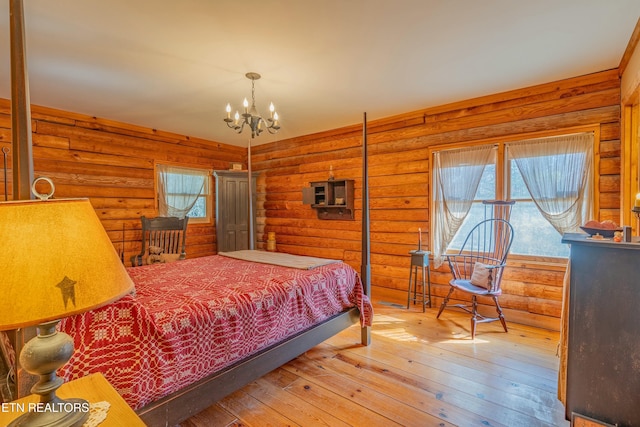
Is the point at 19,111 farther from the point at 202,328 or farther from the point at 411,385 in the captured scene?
the point at 411,385

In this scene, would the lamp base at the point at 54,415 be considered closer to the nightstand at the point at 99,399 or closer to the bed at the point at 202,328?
the nightstand at the point at 99,399

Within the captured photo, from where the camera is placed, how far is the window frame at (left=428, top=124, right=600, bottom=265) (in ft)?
9.52

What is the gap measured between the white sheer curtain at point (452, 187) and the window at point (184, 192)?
3.77 meters

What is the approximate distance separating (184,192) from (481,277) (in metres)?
4.45

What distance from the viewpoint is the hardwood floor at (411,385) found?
1.87 meters

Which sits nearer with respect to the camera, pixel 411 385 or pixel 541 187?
pixel 411 385

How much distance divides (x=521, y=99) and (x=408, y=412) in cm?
328

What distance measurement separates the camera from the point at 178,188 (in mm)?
4945

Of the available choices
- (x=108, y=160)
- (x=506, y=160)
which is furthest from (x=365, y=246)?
(x=108, y=160)

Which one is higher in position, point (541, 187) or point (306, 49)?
point (306, 49)

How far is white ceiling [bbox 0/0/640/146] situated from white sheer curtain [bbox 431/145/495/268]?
672mm

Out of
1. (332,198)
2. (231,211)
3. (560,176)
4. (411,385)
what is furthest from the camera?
(231,211)

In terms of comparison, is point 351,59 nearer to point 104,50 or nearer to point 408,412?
point 104,50

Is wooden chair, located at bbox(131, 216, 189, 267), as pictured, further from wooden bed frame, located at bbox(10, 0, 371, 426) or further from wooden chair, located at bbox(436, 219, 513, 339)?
wooden chair, located at bbox(436, 219, 513, 339)
